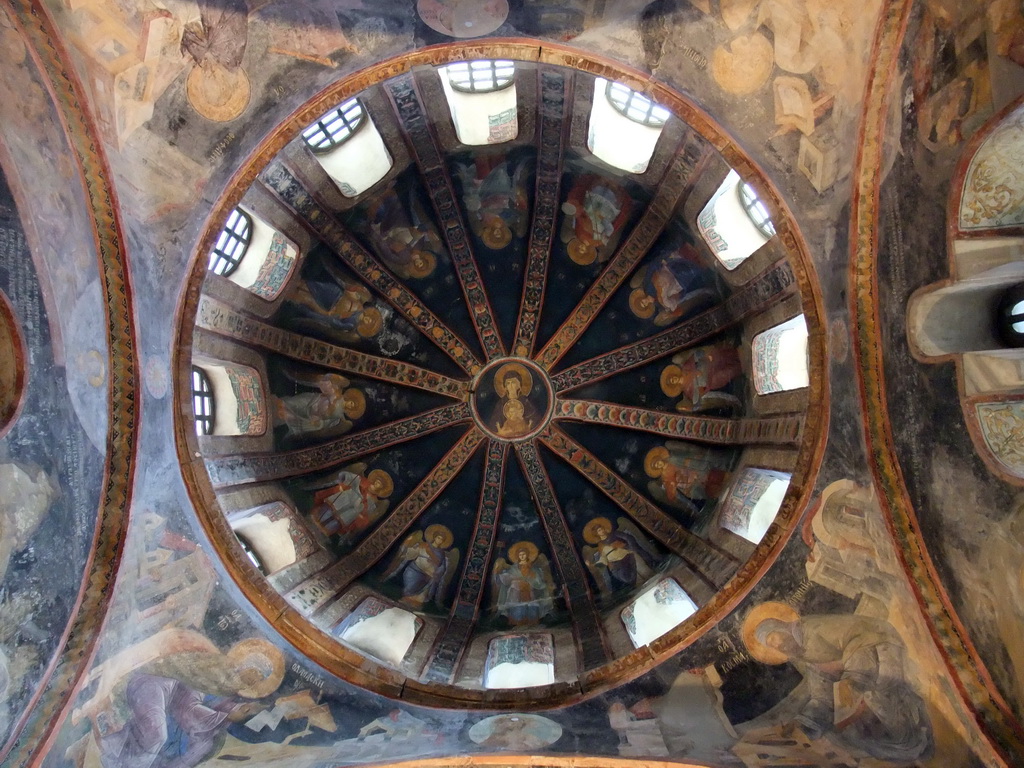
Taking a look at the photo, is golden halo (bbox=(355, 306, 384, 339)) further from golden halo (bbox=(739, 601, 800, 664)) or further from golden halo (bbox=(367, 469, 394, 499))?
golden halo (bbox=(739, 601, 800, 664))

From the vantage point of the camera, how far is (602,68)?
8.96 metres

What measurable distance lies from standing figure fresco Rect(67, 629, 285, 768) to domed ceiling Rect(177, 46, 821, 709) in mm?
706

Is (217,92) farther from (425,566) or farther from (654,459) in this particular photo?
(654,459)

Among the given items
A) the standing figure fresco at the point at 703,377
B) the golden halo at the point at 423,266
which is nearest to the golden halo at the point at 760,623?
the standing figure fresco at the point at 703,377

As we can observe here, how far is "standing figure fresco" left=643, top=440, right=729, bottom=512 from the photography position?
1269 cm

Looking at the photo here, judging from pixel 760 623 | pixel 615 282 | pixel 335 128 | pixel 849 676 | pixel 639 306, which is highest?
pixel 335 128

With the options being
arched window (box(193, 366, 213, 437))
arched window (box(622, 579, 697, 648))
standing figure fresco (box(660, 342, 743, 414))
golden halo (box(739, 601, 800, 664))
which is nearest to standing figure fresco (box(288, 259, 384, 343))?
arched window (box(193, 366, 213, 437))

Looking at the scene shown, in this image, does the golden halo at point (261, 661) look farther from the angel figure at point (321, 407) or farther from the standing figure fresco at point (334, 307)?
the standing figure fresco at point (334, 307)

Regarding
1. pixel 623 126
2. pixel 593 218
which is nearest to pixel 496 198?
pixel 593 218

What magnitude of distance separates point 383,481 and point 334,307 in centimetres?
308

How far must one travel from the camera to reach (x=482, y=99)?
11.0 meters

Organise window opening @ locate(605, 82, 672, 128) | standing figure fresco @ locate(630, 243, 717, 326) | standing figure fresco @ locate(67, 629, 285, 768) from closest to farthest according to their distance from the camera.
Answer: standing figure fresco @ locate(67, 629, 285, 768) → window opening @ locate(605, 82, 672, 128) → standing figure fresco @ locate(630, 243, 717, 326)

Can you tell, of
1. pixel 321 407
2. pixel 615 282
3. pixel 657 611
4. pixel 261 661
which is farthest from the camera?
pixel 615 282

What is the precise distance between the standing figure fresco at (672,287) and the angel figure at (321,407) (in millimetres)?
4981
